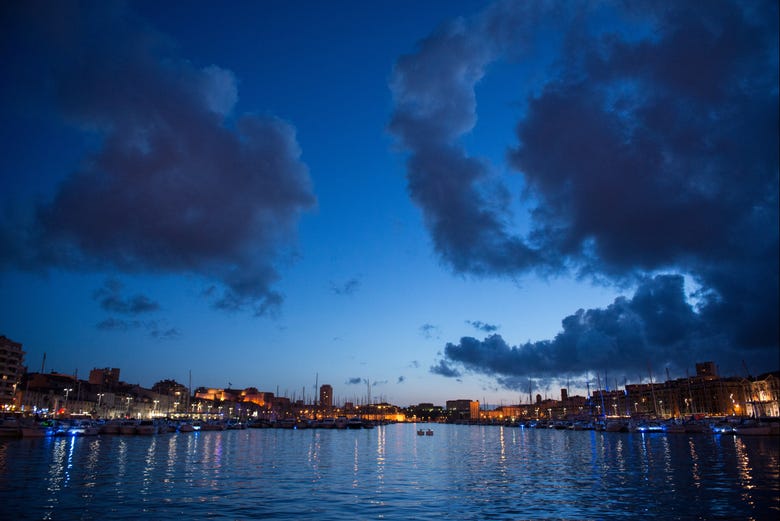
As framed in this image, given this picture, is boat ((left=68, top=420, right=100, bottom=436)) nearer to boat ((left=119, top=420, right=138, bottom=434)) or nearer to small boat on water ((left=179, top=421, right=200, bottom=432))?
boat ((left=119, top=420, right=138, bottom=434))

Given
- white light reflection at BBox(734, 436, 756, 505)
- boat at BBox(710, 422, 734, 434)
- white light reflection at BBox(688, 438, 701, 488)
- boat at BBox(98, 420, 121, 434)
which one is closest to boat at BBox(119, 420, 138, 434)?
boat at BBox(98, 420, 121, 434)

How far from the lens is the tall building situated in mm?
136875

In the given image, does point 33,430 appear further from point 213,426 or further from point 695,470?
point 695,470

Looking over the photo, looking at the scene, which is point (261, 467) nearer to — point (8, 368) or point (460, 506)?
point (460, 506)

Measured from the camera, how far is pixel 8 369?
140125 mm

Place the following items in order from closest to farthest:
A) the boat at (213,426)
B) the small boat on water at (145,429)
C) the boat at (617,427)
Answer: the small boat on water at (145,429)
the boat at (617,427)
the boat at (213,426)

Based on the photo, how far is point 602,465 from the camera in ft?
168

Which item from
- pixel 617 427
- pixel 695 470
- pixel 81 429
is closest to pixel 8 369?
pixel 81 429

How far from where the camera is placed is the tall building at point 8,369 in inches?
5389

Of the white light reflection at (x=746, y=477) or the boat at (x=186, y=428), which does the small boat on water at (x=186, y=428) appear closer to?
the boat at (x=186, y=428)

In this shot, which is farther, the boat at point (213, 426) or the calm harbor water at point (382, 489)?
the boat at point (213, 426)

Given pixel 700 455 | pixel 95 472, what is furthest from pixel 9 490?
pixel 700 455

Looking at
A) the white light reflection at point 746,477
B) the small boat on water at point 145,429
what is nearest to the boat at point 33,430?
the small boat on water at point 145,429

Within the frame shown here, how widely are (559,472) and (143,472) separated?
35306 mm
